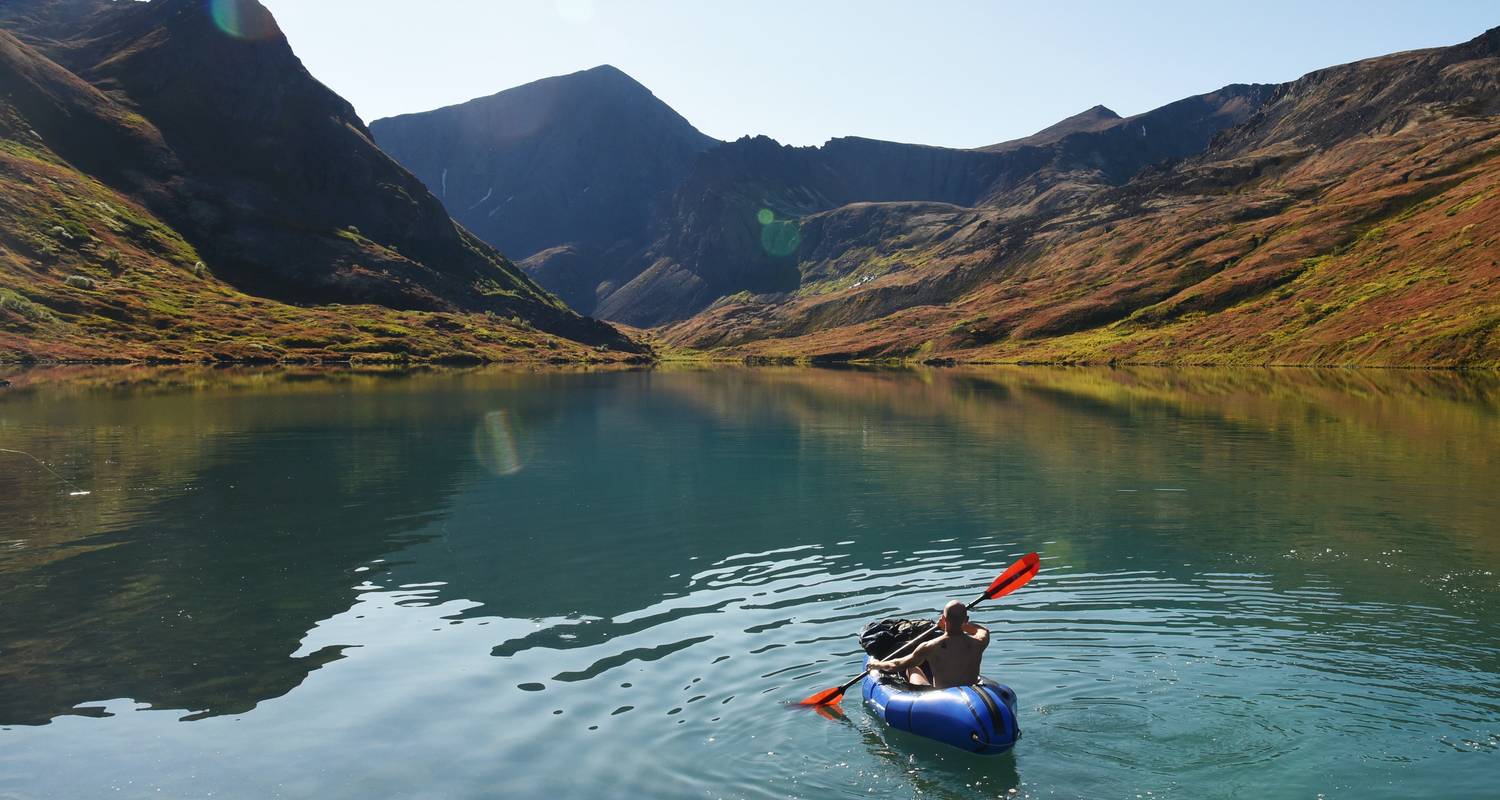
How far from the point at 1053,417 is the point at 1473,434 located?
31593 millimetres

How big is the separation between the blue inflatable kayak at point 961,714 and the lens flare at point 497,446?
137 ft

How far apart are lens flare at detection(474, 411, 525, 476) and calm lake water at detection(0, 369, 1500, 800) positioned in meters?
0.94

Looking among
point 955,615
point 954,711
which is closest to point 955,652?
point 955,615

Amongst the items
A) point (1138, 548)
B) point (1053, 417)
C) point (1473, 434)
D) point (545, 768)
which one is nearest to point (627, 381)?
point (1053, 417)

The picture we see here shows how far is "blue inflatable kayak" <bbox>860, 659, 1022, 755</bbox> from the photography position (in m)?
17.3

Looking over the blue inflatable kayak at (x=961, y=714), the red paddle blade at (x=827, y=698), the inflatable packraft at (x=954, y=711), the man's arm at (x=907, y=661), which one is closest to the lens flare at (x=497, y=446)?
the red paddle blade at (x=827, y=698)

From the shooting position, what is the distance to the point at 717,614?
27891 mm

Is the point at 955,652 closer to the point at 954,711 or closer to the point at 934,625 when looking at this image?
the point at 954,711

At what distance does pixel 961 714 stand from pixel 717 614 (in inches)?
450

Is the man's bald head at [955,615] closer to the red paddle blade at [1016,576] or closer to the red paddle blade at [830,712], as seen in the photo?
the red paddle blade at [830,712]

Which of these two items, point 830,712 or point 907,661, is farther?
point 830,712

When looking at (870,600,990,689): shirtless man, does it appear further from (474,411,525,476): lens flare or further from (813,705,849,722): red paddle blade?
(474,411,525,476): lens flare

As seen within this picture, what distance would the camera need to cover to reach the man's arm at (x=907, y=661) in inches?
746

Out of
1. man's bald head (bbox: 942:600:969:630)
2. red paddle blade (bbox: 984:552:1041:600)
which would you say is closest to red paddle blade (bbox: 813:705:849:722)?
man's bald head (bbox: 942:600:969:630)
